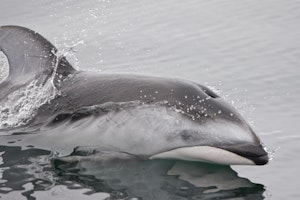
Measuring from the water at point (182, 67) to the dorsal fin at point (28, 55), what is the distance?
1.09 metres

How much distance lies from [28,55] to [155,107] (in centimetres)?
246

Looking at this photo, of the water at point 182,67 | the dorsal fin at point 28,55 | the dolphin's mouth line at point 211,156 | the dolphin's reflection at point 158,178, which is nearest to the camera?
the dolphin's reflection at point 158,178

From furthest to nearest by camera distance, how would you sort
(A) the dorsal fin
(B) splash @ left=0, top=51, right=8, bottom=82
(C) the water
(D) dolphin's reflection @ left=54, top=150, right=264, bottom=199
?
(B) splash @ left=0, top=51, right=8, bottom=82, (A) the dorsal fin, (C) the water, (D) dolphin's reflection @ left=54, top=150, right=264, bottom=199

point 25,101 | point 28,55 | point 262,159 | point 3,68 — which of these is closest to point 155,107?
point 262,159

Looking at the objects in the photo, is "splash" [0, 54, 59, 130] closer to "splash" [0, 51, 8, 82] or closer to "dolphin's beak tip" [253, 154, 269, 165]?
"splash" [0, 51, 8, 82]

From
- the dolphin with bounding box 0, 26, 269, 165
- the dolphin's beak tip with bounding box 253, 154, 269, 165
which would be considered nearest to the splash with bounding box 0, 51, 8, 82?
the dolphin with bounding box 0, 26, 269, 165

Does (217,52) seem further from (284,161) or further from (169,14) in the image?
(284,161)

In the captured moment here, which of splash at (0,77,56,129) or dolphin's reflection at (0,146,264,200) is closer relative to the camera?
dolphin's reflection at (0,146,264,200)

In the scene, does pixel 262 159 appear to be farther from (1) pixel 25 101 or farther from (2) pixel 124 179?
(1) pixel 25 101

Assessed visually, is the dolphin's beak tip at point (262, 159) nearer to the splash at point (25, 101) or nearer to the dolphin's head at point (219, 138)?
the dolphin's head at point (219, 138)

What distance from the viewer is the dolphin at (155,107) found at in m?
8.34

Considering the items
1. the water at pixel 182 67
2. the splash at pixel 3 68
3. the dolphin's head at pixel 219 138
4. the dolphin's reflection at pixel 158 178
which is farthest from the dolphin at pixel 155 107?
the splash at pixel 3 68

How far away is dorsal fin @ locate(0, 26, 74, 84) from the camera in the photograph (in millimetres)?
10109

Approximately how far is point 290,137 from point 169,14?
26.2ft
